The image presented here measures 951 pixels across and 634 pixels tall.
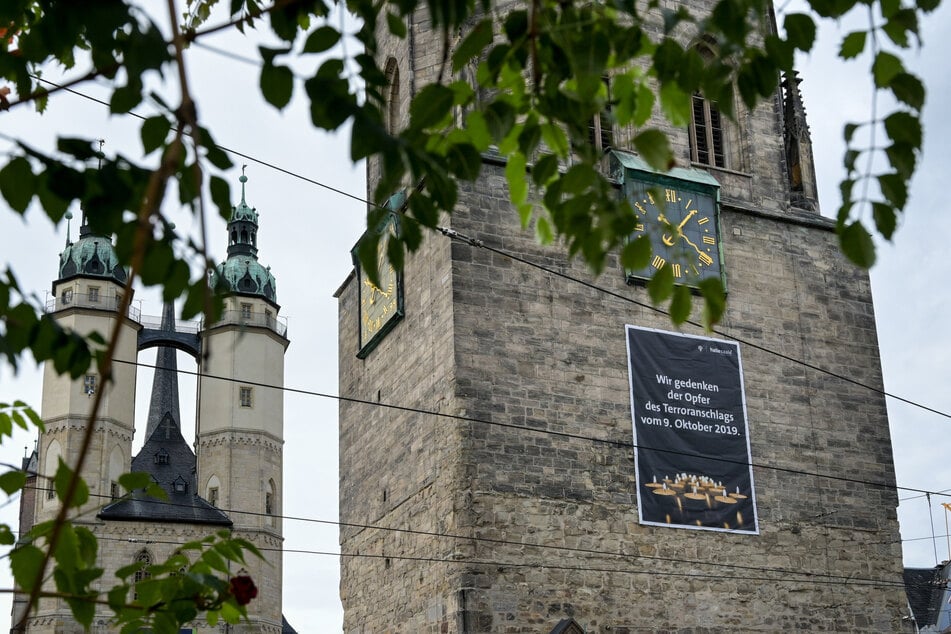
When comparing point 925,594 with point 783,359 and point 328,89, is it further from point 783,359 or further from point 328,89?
point 328,89

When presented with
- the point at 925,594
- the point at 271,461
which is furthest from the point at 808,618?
the point at 271,461

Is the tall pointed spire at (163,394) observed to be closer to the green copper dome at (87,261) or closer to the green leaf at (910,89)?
the green copper dome at (87,261)

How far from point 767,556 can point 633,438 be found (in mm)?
2517

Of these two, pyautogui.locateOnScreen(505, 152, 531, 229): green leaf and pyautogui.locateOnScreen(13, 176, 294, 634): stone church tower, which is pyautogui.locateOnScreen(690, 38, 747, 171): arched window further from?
pyautogui.locateOnScreen(13, 176, 294, 634): stone church tower

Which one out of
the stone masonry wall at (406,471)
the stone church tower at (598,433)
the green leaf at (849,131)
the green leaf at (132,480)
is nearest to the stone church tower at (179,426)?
the stone masonry wall at (406,471)

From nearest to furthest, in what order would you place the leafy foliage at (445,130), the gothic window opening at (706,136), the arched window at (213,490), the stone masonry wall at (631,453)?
the leafy foliage at (445,130) → the stone masonry wall at (631,453) → the gothic window opening at (706,136) → the arched window at (213,490)

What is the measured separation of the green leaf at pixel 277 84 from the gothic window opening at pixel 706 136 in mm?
18337

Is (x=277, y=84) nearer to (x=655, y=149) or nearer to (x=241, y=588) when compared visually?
(x=655, y=149)

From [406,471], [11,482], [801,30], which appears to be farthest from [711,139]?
[11,482]

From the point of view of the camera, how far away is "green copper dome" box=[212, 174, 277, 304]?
72.1 m

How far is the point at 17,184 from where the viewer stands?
3236mm

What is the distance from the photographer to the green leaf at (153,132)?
3.30 metres

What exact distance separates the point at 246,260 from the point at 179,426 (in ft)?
31.4

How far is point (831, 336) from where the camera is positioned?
20750 millimetres
